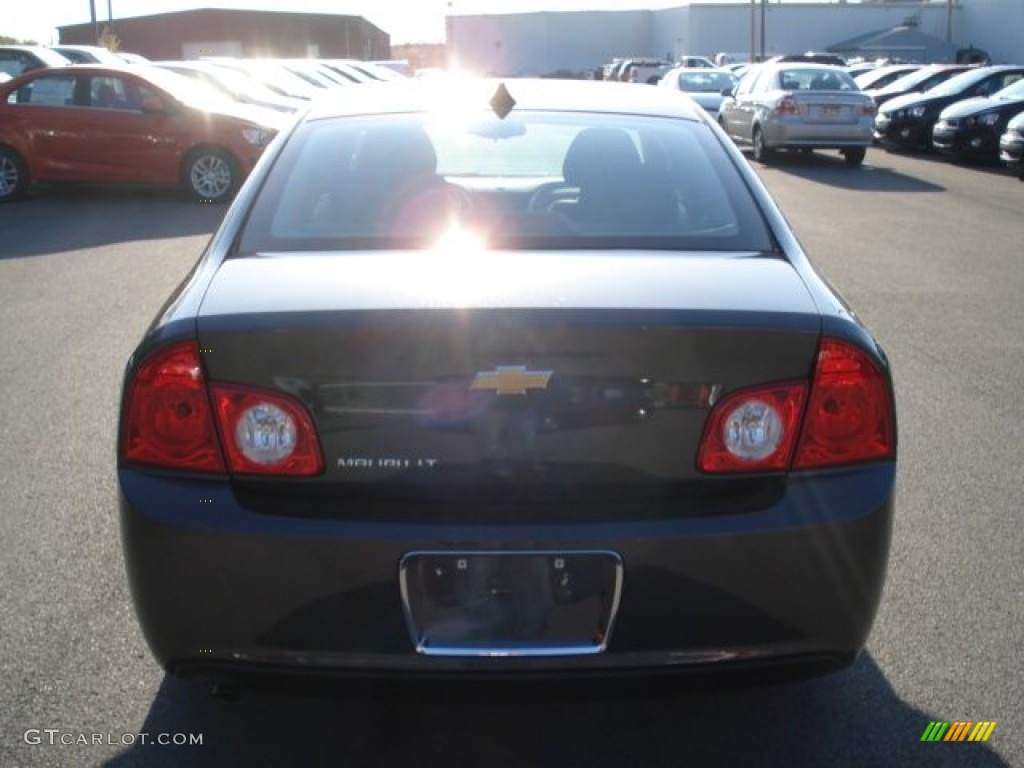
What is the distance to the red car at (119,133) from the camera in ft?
49.9

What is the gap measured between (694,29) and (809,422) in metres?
73.6

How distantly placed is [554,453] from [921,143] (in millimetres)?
21892

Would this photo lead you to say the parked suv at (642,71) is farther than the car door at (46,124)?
Yes

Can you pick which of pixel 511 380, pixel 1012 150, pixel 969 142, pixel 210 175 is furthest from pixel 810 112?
pixel 511 380

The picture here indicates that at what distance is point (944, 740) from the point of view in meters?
3.24

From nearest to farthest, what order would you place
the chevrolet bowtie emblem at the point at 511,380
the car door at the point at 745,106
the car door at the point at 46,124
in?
the chevrolet bowtie emblem at the point at 511,380
the car door at the point at 46,124
the car door at the point at 745,106

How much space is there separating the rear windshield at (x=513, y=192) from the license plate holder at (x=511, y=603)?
38.3 inches

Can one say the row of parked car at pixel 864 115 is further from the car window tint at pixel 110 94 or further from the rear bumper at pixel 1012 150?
the car window tint at pixel 110 94

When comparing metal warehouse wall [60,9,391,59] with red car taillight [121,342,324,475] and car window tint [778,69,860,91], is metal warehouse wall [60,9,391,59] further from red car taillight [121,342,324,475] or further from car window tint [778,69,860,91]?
red car taillight [121,342,324,475]

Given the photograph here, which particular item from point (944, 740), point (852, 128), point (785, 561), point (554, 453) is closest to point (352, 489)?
point (554, 453)

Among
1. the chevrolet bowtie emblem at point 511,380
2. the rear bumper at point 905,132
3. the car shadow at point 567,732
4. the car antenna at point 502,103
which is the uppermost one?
the car antenna at point 502,103

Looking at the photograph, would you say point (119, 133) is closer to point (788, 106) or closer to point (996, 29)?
point (788, 106)

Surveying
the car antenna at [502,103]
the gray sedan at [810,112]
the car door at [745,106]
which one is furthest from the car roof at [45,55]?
the car antenna at [502,103]

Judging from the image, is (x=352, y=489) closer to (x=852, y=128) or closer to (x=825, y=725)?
(x=825, y=725)
